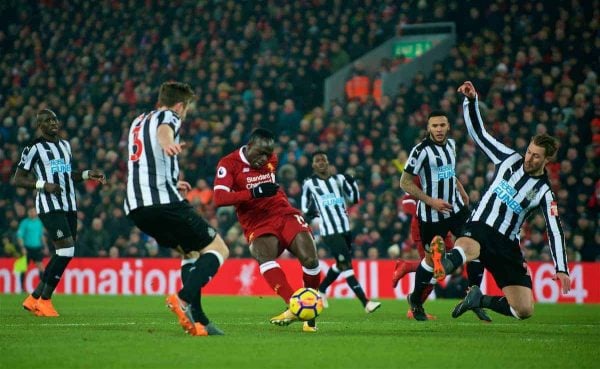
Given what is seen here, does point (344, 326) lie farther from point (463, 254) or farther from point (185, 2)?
point (185, 2)

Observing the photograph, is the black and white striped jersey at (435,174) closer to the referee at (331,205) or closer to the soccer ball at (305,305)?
the soccer ball at (305,305)

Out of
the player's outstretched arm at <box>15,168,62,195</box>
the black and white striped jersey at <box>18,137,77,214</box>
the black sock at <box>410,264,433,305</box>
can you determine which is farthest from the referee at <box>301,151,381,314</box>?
the player's outstretched arm at <box>15,168,62,195</box>

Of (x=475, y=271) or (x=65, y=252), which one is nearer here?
(x=475, y=271)

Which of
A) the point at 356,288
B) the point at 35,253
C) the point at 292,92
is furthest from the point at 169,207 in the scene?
the point at 292,92

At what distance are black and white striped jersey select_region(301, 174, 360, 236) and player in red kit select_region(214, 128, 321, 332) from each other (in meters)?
4.97

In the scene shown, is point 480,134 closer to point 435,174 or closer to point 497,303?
point 497,303

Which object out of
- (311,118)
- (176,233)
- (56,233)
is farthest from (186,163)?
(176,233)

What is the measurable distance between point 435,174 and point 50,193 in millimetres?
4616

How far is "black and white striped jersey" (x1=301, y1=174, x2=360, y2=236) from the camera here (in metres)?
15.7

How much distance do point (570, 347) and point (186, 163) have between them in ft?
52.5

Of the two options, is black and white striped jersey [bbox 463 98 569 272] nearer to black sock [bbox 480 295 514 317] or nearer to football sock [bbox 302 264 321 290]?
black sock [bbox 480 295 514 317]

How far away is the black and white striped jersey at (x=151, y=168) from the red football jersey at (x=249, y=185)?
1303 millimetres

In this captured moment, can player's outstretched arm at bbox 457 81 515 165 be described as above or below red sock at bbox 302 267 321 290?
above

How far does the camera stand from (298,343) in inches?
334
